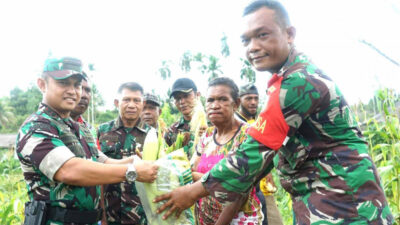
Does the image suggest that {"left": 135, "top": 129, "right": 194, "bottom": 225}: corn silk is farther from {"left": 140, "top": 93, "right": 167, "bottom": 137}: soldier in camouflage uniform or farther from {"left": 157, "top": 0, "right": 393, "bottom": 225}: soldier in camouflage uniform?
{"left": 140, "top": 93, "right": 167, "bottom": 137}: soldier in camouflage uniform

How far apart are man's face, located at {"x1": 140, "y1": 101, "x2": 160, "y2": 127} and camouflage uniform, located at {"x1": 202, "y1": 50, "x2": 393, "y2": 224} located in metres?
3.39

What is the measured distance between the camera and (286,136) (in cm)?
178

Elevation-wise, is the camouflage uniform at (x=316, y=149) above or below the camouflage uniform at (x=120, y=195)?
above

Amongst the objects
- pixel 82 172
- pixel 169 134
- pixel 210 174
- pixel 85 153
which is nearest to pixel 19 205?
pixel 169 134

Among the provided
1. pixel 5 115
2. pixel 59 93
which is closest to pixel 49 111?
pixel 59 93

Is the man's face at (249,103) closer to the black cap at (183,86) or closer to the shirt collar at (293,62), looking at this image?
the black cap at (183,86)

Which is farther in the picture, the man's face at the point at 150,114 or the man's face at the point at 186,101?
the man's face at the point at 150,114

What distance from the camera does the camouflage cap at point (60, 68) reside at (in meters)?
2.55

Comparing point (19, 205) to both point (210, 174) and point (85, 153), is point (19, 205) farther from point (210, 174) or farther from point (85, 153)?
point (210, 174)

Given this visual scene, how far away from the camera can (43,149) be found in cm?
222

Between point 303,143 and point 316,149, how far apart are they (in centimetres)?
7

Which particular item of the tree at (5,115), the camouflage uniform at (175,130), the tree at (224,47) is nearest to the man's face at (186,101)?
the camouflage uniform at (175,130)

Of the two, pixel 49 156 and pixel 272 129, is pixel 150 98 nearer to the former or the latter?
pixel 49 156

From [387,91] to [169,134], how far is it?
281cm
